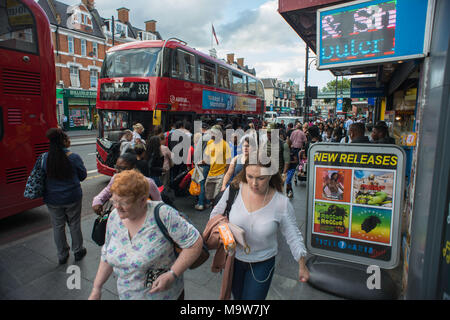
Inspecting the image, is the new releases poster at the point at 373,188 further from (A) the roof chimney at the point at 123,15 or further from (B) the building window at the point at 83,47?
(A) the roof chimney at the point at 123,15

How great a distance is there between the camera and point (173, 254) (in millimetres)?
1869

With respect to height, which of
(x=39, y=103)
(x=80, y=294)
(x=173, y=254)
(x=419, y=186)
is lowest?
(x=80, y=294)

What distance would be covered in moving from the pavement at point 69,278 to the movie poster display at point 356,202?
21.0 inches

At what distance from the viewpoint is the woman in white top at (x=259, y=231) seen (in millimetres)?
2082

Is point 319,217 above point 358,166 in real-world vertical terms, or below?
below

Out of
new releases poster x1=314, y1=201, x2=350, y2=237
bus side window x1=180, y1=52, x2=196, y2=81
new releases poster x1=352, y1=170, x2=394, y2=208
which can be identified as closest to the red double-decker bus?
bus side window x1=180, y1=52, x2=196, y2=81

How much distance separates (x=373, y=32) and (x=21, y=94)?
222 inches

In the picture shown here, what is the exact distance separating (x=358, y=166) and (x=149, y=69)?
22.5ft

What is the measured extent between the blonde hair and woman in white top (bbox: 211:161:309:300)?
0.80 meters

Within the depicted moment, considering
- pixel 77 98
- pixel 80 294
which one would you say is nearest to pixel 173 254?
pixel 80 294

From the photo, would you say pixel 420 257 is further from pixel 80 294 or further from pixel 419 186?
pixel 80 294

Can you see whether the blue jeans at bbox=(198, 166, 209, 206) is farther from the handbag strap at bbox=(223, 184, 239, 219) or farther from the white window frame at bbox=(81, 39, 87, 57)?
the white window frame at bbox=(81, 39, 87, 57)

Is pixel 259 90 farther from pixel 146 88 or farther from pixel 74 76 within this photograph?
pixel 74 76

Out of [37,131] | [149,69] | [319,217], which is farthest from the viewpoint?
[149,69]
